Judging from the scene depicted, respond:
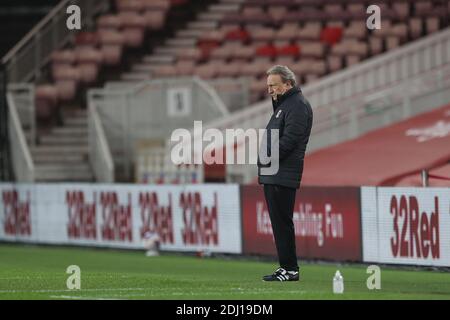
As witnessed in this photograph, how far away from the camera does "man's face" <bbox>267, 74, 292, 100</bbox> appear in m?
12.2

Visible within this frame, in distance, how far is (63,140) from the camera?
27.2m

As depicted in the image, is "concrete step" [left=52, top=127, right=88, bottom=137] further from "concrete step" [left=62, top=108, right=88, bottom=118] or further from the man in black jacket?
the man in black jacket

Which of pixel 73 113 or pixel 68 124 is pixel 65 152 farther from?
pixel 73 113

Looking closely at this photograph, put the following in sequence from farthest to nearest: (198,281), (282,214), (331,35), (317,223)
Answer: (331,35), (317,223), (198,281), (282,214)

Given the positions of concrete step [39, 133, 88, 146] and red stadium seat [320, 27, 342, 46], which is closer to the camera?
concrete step [39, 133, 88, 146]

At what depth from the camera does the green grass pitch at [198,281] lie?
11.5 m

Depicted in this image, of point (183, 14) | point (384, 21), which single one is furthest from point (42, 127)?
point (384, 21)

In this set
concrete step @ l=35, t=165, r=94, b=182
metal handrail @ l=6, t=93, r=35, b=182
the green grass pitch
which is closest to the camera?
the green grass pitch

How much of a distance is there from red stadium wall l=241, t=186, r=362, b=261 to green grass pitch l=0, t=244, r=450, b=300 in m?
0.25

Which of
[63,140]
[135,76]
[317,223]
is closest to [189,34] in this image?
[135,76]

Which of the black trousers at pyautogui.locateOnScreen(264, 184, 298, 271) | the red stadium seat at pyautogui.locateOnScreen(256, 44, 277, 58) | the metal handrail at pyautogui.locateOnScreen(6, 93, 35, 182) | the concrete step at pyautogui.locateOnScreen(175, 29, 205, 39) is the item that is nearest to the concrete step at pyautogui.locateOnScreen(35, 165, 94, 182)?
the metal handrail at pyautogui.locateOnScreen(6, 93, 35, 182)

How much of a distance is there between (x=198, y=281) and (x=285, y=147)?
6.01 feet

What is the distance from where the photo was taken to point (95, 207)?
71.6 ft

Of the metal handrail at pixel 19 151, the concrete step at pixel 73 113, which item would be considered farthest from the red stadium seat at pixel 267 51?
the metal handrail at pixel 19 151
